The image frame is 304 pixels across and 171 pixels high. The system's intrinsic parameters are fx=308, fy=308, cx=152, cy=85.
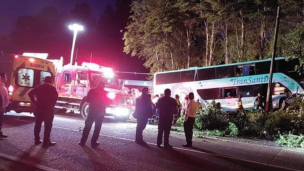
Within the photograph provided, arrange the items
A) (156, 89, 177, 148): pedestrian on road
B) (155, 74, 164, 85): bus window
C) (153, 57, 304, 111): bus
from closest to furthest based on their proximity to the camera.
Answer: (156, 89, 177, 148): pedestrian on road → (153, 57, 304, 111): bus → (155, 74, 164, 85): bus window

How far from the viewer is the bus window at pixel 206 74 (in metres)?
25.2

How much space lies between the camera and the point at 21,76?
47.2ft

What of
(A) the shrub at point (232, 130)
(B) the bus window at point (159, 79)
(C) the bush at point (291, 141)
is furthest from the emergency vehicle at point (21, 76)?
(B) the bus window at point (159, 79)

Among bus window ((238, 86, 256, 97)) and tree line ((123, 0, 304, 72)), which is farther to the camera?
tree line ((123, 0, 304, 72))

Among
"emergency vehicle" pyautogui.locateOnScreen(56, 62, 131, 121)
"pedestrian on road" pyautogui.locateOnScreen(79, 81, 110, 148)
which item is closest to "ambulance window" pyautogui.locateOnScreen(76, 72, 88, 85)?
"emergency vehicle" pyautogui.locateOnScreen(56, 62, 131, 121)

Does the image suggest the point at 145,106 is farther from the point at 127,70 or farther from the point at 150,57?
the point at 127,70

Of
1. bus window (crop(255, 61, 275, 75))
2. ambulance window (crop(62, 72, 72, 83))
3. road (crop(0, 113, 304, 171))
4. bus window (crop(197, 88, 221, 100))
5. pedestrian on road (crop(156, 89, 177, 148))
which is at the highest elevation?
bus window (crop(255, 61, 275, 75))

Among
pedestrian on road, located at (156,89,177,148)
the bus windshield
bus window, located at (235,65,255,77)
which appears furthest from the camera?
bus window, located at (235,65,255,77)

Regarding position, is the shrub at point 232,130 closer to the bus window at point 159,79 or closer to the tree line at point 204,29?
the tree line at point 204,29

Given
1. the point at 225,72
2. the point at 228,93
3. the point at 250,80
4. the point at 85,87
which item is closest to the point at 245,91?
the point at 250,80

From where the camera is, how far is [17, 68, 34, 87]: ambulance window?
14.3 m

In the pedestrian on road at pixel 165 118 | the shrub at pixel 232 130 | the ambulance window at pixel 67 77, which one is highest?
the ambulance window at pixel 67 77

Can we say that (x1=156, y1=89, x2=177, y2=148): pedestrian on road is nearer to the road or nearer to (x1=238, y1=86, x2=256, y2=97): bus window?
the road

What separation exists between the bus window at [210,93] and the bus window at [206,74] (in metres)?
1.00
